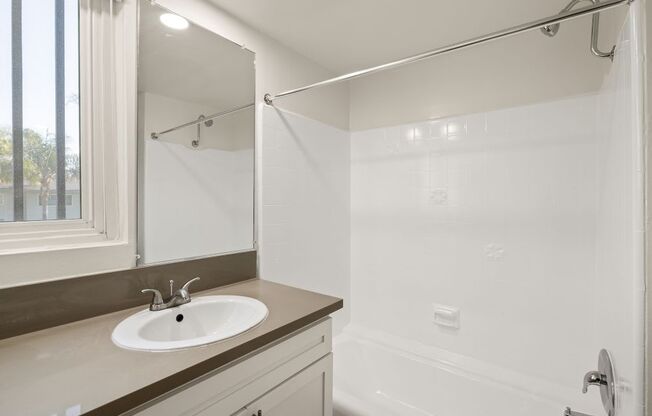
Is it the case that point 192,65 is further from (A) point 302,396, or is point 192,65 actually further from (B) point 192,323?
(A) point 302,396

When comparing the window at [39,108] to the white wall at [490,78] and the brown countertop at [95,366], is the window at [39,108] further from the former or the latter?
the white wall at [490,78]

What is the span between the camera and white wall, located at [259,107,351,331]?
1.85 m

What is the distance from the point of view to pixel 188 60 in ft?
4.88

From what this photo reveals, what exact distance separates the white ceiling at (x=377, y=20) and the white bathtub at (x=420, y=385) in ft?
6.62

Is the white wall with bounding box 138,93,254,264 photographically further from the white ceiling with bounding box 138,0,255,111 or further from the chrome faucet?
the chrome faucet

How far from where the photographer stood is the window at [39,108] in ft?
3.34

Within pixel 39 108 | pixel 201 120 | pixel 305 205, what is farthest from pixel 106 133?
pixel 305 205

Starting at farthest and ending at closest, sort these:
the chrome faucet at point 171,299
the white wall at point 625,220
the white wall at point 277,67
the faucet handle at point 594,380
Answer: the white wall at point 277,67
the chrome faucet at point 171,299
the faucet handle at point 594,380
the white wall at point 625,220

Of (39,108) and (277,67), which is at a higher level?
(277,67)

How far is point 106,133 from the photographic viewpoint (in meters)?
1.23

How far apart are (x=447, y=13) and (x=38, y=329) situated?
87.1 inches

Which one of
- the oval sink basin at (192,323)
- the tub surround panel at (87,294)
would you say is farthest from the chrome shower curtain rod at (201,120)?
the oval sink basin at (192,323)

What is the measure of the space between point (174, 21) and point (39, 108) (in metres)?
0.68

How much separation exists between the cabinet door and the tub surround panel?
0.63m
